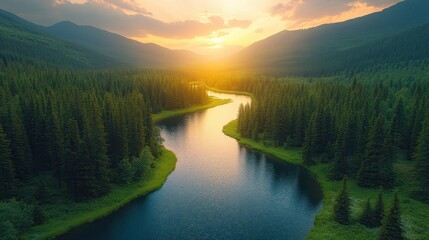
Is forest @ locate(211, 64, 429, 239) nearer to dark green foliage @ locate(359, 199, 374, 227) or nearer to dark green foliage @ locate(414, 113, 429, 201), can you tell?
dark green foliage @ locate(414, 113, 429, 201)

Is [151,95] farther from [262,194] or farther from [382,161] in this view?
[382,161]

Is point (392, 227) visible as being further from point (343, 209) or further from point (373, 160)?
point (373, 160)

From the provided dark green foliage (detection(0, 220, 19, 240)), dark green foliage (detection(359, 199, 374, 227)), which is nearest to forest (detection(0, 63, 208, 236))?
dark green foliage (detection(0, 220, 19, 240))

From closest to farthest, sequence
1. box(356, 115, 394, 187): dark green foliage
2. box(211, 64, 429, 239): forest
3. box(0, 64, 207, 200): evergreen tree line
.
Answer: box(211, 64, 429, 239): forest < box(0, 64, 207, 200): evergreen tree line < box(356, 115, 394, 187): dark green foliage

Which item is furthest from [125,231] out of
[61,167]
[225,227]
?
[61,167]

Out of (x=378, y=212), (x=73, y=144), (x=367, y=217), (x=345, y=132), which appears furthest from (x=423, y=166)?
(x=73, y=144)

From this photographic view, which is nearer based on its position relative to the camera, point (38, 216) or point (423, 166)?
point (38, 216)
